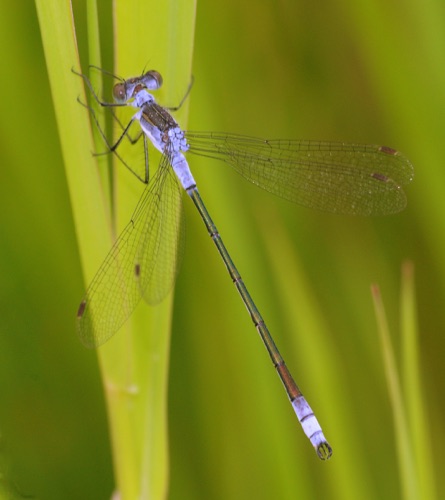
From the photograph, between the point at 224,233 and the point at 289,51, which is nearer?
the point at 224,233

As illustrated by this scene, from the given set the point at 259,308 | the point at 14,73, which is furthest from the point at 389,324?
the point at 14,73

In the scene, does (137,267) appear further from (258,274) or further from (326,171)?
(326,171)

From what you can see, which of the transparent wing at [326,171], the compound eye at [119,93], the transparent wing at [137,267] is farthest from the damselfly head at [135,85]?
the transparent wing at [326,171]

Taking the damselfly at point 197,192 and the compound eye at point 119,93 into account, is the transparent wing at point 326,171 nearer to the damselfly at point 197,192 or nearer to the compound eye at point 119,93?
the damselfly at point 197,192

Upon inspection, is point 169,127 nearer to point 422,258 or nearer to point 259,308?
point 259,308

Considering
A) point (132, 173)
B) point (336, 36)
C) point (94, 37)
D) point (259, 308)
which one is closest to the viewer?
point (94, 37)

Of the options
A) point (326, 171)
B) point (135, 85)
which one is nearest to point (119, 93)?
point (135, 85)
